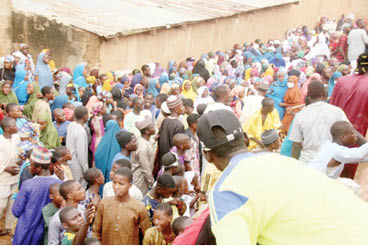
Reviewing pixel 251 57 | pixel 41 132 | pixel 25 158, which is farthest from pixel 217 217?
pixel 251 57

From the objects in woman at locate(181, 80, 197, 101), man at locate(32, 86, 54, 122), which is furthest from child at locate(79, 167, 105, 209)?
woman at locate(181, 80, 197, 101)

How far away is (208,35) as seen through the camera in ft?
50.8

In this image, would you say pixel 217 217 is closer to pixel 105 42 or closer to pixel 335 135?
pixel 335 135

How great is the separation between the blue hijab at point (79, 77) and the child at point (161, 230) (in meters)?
6.12

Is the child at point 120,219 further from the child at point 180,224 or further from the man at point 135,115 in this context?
Answer: the man at point 135,115

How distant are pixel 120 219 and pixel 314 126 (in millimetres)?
2007

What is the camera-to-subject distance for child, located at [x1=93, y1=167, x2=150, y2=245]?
14.5ft

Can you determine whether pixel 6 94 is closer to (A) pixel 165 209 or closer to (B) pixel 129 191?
(B) pixel 129 191

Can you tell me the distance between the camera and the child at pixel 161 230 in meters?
4.23

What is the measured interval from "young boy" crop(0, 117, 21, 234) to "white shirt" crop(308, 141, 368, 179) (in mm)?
3550

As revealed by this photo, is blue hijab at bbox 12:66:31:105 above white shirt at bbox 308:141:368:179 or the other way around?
the other way around

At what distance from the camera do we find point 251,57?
567 inches

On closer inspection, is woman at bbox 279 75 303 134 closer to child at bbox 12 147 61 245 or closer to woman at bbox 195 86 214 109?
woman at bbox 195 86 214 109

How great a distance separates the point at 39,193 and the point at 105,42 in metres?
7.36
